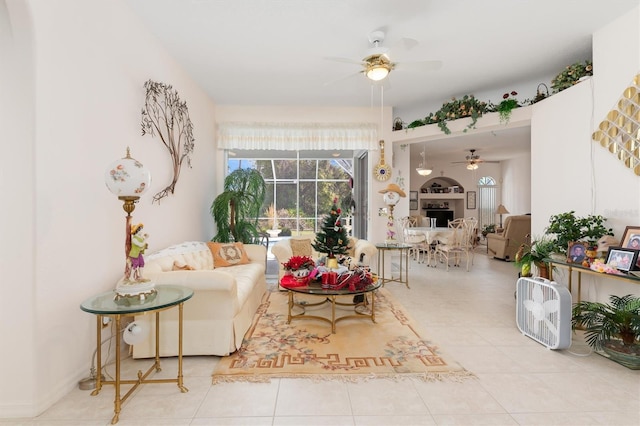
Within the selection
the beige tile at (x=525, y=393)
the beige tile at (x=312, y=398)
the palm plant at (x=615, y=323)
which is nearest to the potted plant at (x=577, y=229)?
the palm plant at (x=615, y=323)

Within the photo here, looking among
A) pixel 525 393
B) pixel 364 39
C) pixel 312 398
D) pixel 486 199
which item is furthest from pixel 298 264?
pixel 486 199

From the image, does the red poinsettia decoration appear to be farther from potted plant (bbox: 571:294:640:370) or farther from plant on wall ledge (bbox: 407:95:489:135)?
plant on wall ledge (bbox: 407:95:489:135)

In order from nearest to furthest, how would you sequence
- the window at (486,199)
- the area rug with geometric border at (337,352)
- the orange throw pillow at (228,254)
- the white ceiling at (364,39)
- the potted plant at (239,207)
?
the area rug with geometric border at (337,352) → the white ceiling at (364,39) → the orange throw pillow at (228,254) → the potted plant at (239,207) → the window at (486,199)

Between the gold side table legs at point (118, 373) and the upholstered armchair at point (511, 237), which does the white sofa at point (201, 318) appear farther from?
the upholstered armchair at point (511, 237)

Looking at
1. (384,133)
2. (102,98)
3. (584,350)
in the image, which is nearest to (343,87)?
(384,133)

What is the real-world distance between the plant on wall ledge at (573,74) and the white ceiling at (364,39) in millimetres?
234

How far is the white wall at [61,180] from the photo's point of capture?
1982 millimetres

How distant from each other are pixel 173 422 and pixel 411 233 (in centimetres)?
591

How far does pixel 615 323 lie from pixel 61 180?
436cm

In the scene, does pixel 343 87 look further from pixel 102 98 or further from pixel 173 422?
pixel 173 422

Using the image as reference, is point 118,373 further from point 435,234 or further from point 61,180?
point 435,234

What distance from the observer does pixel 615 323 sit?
2664mm

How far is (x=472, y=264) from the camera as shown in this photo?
7.10 meters

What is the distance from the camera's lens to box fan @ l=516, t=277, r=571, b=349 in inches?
110
